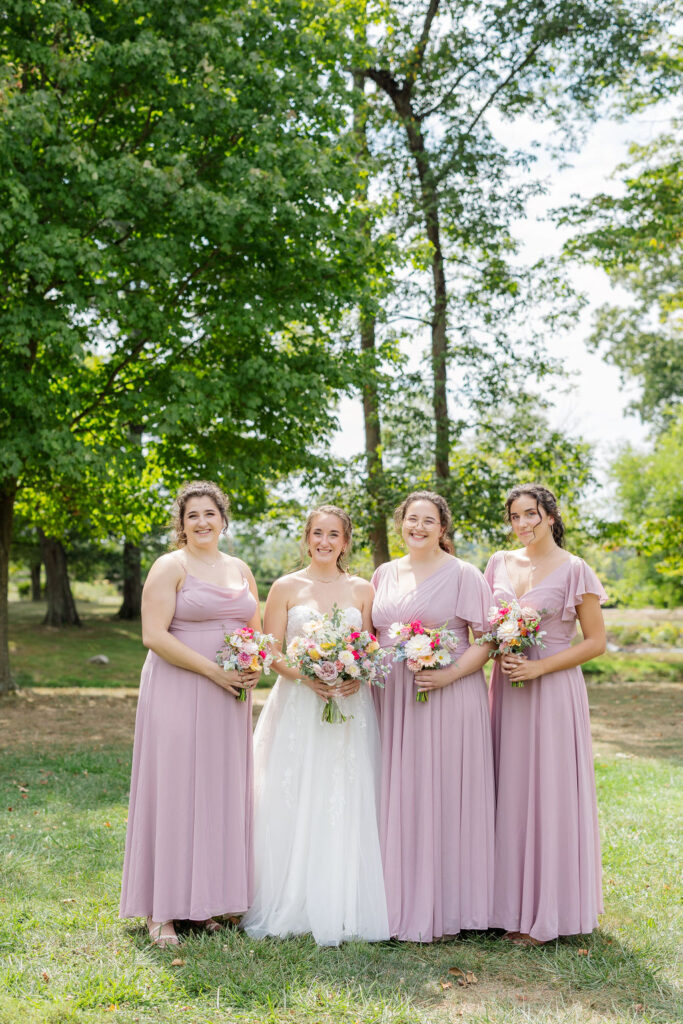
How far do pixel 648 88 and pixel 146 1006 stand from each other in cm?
1997

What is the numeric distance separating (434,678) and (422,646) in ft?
1.05

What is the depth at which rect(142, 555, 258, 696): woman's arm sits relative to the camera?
5277mm

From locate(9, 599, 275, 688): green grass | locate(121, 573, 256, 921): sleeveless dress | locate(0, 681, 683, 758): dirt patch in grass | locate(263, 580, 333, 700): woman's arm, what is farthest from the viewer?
locate(9, 599, 275, 688): green grass

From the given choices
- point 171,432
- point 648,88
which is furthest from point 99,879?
point 648,88

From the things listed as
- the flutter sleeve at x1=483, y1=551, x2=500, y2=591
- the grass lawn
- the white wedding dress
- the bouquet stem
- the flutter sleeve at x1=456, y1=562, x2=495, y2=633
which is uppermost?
the flutter sleeve at x1=483, y1=551, x2=500, y2=591

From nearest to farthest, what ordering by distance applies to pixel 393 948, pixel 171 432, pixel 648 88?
pixel 393 948
pixel 171 432
pixel 648 88

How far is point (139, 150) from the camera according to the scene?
13.4 m

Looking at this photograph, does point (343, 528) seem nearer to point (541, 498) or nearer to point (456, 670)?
point (456, 670)

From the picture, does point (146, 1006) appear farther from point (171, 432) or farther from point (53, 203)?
point (53, 203)

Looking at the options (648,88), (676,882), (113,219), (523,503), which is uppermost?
(648,88)

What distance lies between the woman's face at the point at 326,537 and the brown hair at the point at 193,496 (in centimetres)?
60

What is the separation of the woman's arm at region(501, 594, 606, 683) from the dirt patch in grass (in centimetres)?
766

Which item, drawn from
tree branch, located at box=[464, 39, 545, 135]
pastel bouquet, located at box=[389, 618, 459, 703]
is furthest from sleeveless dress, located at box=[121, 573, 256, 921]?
tree branch, located at box=[464, 39, 545, 135]

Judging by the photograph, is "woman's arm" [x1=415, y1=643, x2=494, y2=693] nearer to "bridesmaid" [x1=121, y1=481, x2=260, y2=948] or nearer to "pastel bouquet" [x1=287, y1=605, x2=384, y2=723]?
"pastel bouquet" [x1=287, y1=605, x2=384, y2=723]
